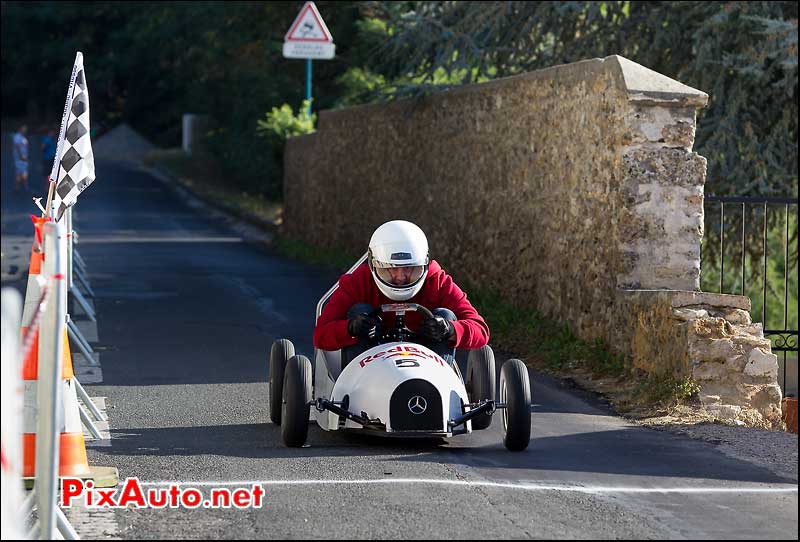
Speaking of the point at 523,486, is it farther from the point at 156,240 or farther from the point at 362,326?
the point at 156,240

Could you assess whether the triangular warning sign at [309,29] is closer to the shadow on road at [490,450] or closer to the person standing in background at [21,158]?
the person standing in background at [21,158]

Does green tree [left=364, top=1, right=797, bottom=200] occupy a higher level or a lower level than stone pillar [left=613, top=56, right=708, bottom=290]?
higher

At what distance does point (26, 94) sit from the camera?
7100 centimetres

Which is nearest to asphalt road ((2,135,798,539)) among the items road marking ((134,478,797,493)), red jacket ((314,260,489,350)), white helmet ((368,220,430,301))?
road marking ((134,478,797,493))

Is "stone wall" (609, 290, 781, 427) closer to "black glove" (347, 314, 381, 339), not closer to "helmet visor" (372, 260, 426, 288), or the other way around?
"helmet visor" (372, 260, 426, 288)

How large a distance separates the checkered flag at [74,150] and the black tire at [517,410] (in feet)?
14.4

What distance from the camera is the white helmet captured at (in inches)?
345

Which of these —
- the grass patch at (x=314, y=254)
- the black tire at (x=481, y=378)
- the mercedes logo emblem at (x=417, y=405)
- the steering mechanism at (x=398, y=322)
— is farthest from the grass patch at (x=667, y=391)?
the grass patch at (x=314, y=254)

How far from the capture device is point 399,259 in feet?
28.8

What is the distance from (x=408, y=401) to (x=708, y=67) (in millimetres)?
11297

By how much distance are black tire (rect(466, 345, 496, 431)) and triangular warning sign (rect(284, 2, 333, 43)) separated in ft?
58.8

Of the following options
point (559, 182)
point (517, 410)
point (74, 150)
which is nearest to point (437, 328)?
point (517, 410)

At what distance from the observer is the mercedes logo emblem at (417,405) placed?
8211 mm

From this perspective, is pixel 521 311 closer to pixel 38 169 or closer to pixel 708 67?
pixel 708 67
